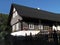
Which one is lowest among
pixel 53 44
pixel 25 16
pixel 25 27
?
pixel 53 44

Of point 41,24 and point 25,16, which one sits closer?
point 25,16

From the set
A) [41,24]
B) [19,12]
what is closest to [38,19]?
[41,24]

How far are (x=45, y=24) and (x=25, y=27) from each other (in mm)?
5137

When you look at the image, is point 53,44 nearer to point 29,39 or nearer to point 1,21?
point 29,39

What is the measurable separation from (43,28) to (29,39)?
1814cm

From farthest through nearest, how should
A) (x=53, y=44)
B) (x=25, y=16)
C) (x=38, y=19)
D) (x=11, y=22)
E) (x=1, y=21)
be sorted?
(x=1, y=21)
(x=11, y=22)
(x=38, y=19)
(x=25, y=16)
(x=53, y=44)

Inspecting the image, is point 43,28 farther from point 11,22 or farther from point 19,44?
point 19,44

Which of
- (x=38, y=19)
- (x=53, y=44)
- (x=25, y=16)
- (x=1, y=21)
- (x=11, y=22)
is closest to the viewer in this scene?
(x=53, y=44)

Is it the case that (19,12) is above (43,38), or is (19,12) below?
above

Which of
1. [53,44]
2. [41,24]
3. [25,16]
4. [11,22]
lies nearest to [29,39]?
[53,44]

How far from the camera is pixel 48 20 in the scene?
37.2 metres

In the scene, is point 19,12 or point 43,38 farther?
point 19,12

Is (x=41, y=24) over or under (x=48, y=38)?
over

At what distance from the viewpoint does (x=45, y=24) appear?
121ft
